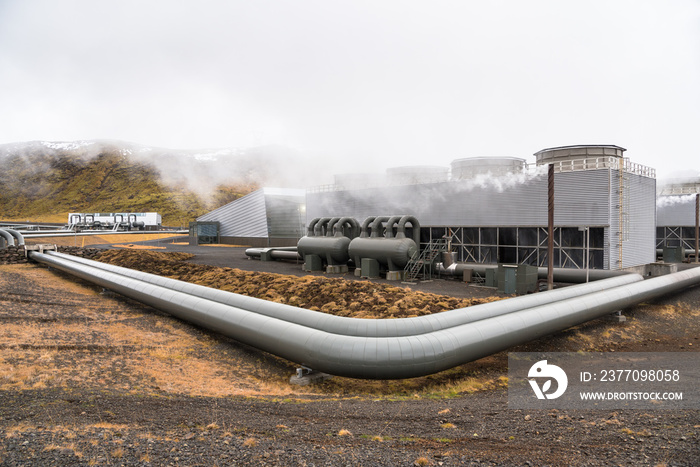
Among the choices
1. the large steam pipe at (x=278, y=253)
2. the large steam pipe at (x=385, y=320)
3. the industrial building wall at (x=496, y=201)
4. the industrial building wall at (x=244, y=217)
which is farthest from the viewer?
the industrial building wall at (x=244, y=217)

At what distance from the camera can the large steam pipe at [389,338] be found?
28.7 ft

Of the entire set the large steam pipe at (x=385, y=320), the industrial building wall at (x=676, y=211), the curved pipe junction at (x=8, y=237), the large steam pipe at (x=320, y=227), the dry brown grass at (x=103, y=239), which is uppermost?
the industrial building wall at (x=676, y=211)

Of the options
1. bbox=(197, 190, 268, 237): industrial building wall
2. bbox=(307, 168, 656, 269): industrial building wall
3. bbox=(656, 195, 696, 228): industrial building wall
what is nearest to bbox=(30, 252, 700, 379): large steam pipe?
bbox=(307, 168, 656, 269): industrial building wall

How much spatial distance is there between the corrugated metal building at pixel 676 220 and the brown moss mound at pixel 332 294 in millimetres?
33289

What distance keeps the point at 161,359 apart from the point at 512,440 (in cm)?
898

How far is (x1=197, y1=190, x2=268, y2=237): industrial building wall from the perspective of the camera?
54.1 metres

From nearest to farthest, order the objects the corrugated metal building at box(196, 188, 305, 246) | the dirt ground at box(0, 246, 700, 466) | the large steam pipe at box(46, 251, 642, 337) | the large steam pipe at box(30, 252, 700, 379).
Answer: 1. the dirt ground at box(0, 246, 700, 466)
2. the large steam pipe at box(30, 252, 700, 379)
3. the large steam pipe at box(46, 251, 642, 337)
4. the corrugated metal building at box(196, 188, 305, 246)

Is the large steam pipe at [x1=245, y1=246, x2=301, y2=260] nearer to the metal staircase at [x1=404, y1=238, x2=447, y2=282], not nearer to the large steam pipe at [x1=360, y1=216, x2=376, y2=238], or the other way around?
the large steam pipe at [x1=360, y1=216, x2=376, y2=238]

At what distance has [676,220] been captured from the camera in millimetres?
39000

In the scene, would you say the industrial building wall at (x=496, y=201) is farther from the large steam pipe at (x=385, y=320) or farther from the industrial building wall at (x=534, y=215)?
the large steam pipe at (x=385, y=320)

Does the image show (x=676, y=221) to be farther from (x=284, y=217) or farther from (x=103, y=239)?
(x=103, y=239)

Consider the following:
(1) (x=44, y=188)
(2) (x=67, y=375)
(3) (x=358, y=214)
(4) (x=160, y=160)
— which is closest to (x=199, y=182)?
(4) (x=160, y=160)

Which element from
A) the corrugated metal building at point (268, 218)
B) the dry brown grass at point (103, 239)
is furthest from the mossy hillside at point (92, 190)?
the corrugated metal building at point (268, 218)

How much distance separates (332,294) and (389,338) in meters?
9.61
